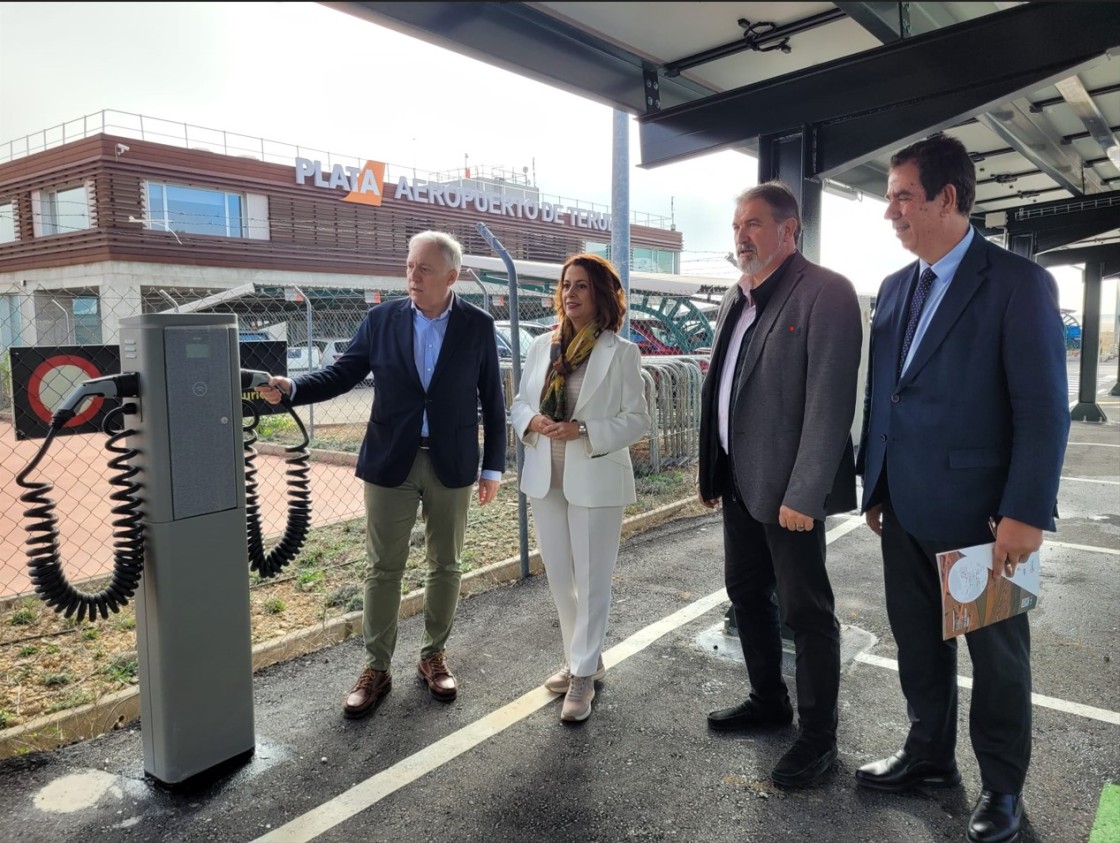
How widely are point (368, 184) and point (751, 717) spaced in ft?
99.2

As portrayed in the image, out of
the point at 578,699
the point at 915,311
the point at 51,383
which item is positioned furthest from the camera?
the point at 578,699

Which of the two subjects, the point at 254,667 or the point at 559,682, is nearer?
the point at 559,682

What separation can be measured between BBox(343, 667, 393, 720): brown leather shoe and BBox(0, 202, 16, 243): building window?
76.9 ft

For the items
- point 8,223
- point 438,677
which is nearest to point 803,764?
point 438,677

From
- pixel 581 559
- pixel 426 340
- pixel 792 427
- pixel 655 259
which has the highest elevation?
pixel 655 259

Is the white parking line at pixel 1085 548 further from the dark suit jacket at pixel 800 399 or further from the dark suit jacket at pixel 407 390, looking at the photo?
the dark suit jacket at pixel 407 390

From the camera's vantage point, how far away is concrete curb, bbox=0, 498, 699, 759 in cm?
304

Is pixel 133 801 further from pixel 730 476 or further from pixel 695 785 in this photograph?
pixel 730 476

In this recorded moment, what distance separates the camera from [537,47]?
3.25 metres

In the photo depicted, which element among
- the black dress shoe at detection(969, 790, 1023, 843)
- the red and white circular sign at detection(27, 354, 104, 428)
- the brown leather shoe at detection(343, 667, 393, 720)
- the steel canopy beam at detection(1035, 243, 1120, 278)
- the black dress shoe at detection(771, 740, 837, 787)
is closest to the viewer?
the black dress shoe at detection(969, 790, 1023, 843)

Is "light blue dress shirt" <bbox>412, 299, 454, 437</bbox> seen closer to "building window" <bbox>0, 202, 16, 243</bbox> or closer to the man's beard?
the man's beard

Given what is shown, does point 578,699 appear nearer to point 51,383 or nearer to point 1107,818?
point 1107,818

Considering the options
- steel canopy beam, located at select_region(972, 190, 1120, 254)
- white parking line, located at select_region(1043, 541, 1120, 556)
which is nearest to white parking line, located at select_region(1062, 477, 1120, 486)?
steel canopy beam, located at select_region(972, 190, 1120, 254)

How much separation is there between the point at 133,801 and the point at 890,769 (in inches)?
108
